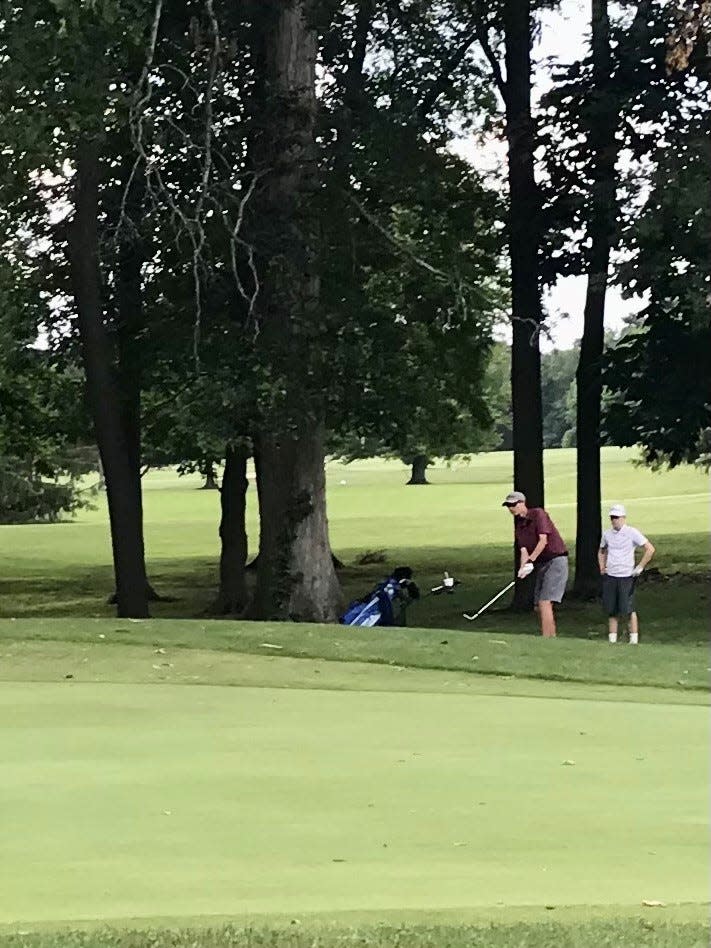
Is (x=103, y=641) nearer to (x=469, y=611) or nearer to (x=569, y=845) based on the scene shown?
(x=569, y=845)

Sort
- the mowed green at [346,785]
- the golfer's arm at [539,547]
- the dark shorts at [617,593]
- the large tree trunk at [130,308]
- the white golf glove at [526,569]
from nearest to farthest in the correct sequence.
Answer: the mowed green at [346,785] < the white golf glove at [526,569] < the golfer's arm at [539,547] < the dark shorts at [617,593] < the large tree trunk at [130,308]

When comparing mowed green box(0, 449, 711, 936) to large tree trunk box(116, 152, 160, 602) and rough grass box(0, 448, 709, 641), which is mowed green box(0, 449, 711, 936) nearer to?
rough grass box(0, 448, 709, 641)

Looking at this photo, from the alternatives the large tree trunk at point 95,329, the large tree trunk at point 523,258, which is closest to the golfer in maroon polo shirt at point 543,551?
the large tree trunk at point 523,258

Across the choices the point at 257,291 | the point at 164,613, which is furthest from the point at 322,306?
the point at 164,613

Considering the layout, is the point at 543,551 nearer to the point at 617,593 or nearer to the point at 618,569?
the point at 618,569

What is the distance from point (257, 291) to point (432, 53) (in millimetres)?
8255

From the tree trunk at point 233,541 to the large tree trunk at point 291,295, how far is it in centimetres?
810

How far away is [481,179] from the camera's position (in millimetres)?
32031

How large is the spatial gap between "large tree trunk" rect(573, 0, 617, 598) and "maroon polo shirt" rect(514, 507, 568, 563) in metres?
8.10

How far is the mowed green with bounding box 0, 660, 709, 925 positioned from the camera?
20.1 ft

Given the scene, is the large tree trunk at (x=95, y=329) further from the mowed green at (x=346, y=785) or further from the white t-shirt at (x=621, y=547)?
the white t-shirt at (x=621, y=547)

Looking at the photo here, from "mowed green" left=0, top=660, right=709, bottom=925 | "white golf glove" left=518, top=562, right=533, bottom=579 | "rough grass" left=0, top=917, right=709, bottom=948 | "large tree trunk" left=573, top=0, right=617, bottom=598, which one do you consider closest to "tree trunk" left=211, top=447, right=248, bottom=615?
"large tree trunk" left=573, top=0, right=617, bottom=598

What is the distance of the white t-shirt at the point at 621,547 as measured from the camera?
19625mm

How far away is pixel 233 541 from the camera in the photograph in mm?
36719
